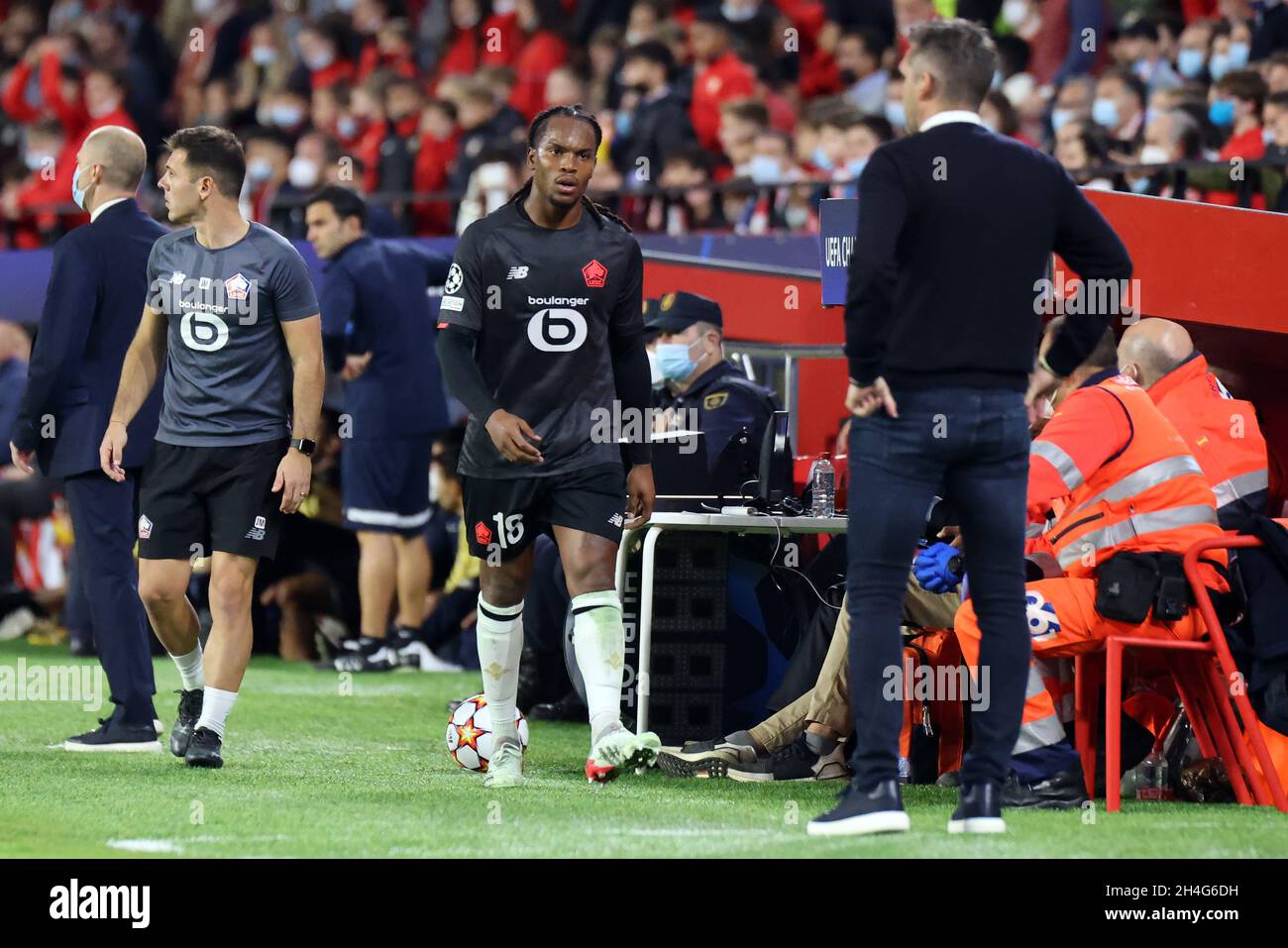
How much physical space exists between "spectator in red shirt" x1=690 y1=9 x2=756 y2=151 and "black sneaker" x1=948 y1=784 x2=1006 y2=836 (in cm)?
830

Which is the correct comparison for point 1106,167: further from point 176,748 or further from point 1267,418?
point 176,748

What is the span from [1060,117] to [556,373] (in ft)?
19.6

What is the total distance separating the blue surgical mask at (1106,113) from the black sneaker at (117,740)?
6.38 metres

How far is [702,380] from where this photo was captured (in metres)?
7.75

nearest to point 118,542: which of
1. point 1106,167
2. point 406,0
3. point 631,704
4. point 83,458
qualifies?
point 83,458

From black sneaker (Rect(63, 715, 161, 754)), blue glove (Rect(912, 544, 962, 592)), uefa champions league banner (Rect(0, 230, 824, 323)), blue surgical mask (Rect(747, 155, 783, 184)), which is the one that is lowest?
black sneaker (Rect(63, 715, 161, 754))

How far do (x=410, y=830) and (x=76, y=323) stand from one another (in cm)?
266

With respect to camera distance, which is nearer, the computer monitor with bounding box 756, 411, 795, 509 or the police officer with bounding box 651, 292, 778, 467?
the computer monitor with bounding box 756, 411, 795, 509

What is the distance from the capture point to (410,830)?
5.06 m

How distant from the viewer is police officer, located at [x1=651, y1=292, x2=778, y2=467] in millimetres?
→ 7523

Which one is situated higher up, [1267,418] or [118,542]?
[1267,418]

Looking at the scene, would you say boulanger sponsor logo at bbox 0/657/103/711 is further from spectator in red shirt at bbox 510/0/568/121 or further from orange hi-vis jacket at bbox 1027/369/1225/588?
spectator in red shirt at bbox 510/0/568/121
